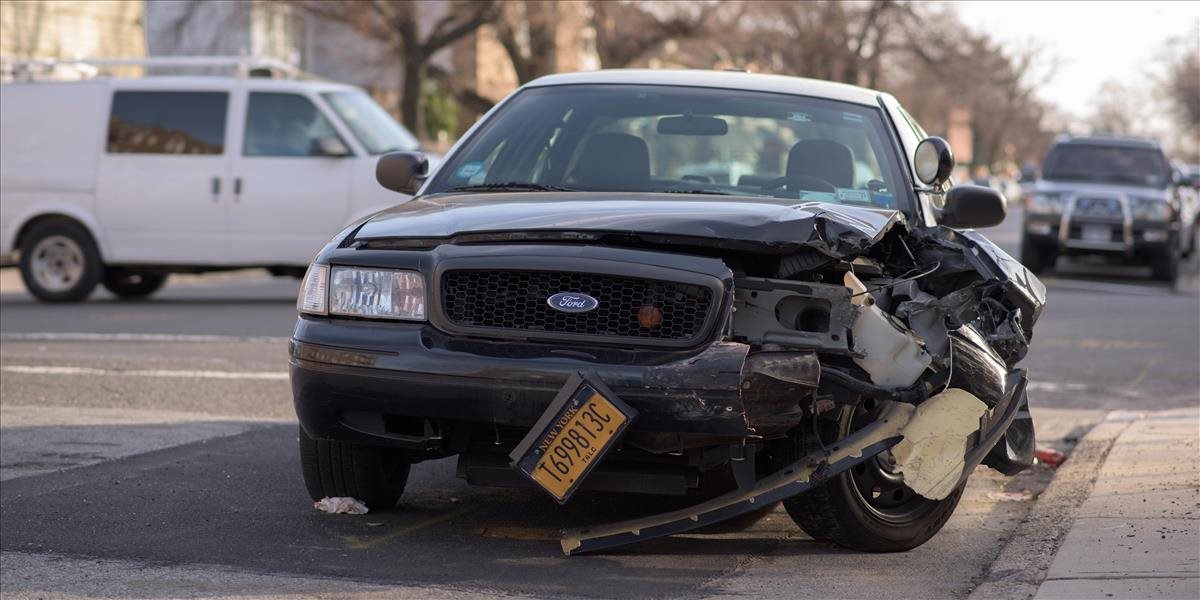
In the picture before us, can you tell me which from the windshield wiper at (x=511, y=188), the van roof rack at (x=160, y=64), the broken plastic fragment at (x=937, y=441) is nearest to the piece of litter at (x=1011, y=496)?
the broken plastic fragment at (x=937, y=441)

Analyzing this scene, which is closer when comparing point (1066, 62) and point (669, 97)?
point (669, 97)

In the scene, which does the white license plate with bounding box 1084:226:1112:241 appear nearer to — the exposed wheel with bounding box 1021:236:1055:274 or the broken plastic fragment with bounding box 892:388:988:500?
the exposed wheel with bounding box 1021:236:1055:274

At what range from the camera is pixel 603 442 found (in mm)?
4883

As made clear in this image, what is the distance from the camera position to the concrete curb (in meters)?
5.16

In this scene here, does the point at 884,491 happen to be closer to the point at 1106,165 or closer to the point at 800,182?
the point at 800,182

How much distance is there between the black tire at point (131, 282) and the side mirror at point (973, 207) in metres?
11.3

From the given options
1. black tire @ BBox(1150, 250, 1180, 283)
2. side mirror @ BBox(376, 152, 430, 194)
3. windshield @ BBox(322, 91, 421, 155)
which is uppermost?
side mirror @ BBox(376, 152, 430, 194)

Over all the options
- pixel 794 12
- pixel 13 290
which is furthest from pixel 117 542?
pixel 794 12

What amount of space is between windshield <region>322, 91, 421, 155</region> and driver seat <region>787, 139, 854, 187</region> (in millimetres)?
Answer: 9348

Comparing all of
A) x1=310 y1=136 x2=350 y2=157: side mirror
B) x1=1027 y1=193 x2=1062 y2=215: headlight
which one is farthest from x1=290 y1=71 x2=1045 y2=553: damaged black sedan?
x1=1027 y1=193 x2=1062 y2=215: headlight

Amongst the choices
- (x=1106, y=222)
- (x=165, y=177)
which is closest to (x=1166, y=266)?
(x=1106, y=222)

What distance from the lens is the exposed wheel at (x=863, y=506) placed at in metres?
5.32

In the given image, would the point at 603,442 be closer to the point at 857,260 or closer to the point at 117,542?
the point at 857,260

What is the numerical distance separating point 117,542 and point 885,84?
5514 centimetres
